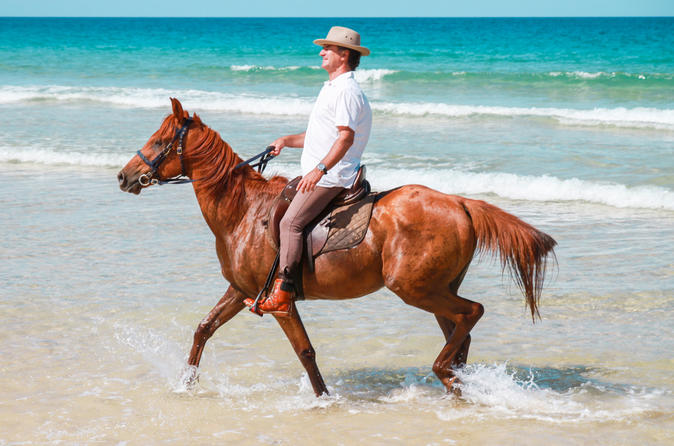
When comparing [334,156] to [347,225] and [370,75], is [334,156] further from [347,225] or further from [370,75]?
[370,75]

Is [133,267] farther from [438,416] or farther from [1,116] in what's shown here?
[1,116]

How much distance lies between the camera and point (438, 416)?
192 inches

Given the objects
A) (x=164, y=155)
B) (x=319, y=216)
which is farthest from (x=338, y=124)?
(x=164, y=155)

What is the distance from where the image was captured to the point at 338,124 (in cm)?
448

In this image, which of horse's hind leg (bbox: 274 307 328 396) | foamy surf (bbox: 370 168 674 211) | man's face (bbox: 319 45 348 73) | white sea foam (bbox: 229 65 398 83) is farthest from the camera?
white sea foam (bbox: 229 65 398 83)

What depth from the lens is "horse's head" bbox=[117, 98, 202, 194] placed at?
5031 millimetres

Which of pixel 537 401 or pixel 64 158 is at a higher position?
pixel 64 158

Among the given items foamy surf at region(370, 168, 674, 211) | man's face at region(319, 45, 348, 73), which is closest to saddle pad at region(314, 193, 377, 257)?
man's face at region(319, 45, 348, 73)

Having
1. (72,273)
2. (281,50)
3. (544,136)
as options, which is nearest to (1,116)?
(544,136)

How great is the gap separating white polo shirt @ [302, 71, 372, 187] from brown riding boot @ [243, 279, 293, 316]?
2.15ft

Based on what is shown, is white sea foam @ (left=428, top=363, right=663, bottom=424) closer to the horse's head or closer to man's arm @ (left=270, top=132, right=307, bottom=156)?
man's arm @ (left=270, top=132, right=307, bottom=156)

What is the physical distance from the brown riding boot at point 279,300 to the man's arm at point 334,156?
25.1 inches

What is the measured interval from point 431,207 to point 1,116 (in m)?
20.2

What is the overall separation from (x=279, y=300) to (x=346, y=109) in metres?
1.22
